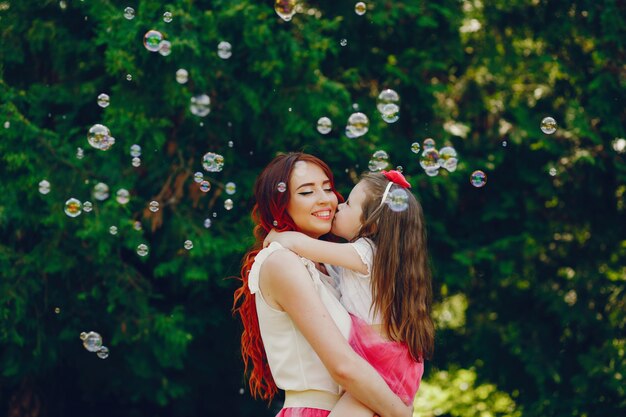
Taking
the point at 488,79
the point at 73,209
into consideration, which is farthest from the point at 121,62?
the point at 488,79

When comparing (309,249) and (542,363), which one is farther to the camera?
(542,363)

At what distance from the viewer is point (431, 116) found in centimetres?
529

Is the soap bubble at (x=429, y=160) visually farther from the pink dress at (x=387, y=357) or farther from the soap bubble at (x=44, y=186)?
the soap bubble at (x=44, y=186)

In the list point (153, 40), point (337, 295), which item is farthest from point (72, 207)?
point (337, 295)

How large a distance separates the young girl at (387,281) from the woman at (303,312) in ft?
0.24

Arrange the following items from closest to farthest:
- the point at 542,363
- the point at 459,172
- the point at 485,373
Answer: the point at 459,172, the point at 542,363, the point at 485,373

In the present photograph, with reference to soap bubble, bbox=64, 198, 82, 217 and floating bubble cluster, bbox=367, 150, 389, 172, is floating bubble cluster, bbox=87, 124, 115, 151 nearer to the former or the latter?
soap bubble, bbox=64, 198, 82, 217

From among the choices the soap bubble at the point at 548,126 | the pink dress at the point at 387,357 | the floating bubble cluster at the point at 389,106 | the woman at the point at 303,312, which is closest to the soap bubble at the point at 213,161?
the floating bubble cluster at the point at 389,106

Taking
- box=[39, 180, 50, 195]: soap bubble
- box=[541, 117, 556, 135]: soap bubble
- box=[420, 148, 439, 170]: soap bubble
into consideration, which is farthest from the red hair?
box=[39, 180, 50, 195]: soap bubble

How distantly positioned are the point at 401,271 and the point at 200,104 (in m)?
2.04

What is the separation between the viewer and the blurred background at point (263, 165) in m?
4.41

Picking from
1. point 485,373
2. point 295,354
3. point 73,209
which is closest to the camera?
point 295,354

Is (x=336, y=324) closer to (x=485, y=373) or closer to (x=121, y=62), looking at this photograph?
(x=121, y=62)

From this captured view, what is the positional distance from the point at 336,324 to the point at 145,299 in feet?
7.76
